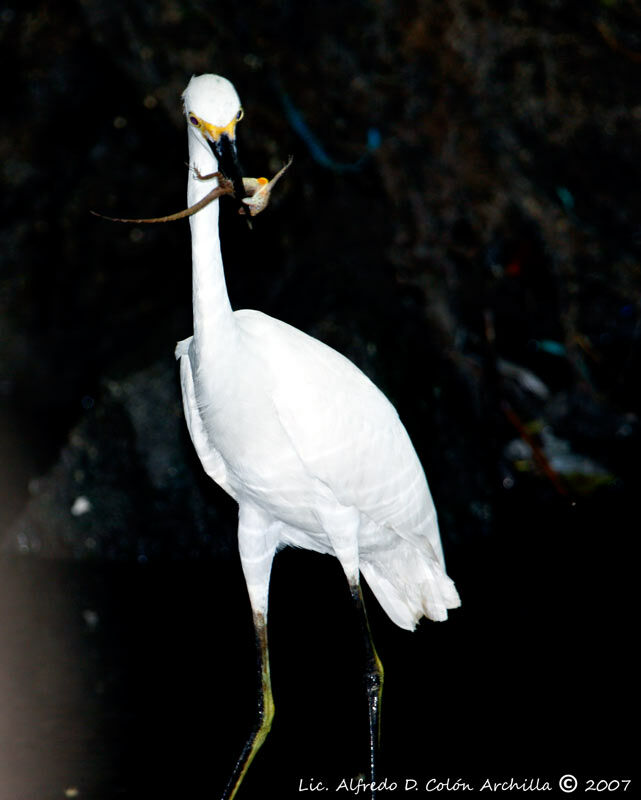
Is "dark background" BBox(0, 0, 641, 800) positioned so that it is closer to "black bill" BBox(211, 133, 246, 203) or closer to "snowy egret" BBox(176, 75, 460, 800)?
"snowy egret" BBox(176, 75, 460, 800)

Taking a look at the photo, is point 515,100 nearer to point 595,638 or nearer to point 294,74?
point 294,74

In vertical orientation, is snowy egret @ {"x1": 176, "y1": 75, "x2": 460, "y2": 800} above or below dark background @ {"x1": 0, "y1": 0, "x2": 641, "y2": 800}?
above

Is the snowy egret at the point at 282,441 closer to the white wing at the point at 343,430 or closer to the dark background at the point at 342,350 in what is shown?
the white wing at the point at 343,430

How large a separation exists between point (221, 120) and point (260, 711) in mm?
1706

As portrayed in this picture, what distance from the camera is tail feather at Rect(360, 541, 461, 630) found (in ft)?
10.1

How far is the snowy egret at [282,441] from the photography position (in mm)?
2496

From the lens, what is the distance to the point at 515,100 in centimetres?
657

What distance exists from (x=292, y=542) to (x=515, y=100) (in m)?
4.42

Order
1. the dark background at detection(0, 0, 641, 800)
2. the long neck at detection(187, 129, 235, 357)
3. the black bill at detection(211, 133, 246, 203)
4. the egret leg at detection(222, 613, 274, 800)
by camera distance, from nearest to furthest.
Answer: the black bill at detection(211, 133, 246, 203), the long neck at detection(187, 129, 235, 357), the egret leg at detection(222, 613, 274, 800), the dark background at detection(0, 0, 641, 800)

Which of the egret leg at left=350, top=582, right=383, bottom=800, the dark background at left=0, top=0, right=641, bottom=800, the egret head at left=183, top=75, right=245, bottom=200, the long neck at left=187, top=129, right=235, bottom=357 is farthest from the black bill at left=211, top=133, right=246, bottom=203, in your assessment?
the dark background at left=0, top=0, right=641, bottom=800

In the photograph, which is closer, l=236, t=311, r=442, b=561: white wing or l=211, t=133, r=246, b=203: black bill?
l=211, t=133, r=246, b=203: black bill

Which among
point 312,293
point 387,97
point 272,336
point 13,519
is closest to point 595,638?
point 272,336

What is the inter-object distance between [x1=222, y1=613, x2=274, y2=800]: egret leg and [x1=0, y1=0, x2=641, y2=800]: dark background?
0.56 feet

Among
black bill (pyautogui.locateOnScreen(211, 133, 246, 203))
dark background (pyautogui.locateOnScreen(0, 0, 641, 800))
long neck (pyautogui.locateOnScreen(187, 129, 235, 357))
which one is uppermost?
black bill (pyautogui.locateOnScreen(211, 133, 246, 203))
